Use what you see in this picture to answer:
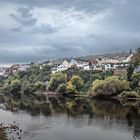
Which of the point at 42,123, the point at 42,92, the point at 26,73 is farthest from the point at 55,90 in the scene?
the point at 42,123

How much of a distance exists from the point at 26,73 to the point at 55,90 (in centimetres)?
5712

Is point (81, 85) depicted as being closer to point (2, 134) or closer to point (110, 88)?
point (110, 88)

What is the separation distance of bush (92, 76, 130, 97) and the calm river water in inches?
910

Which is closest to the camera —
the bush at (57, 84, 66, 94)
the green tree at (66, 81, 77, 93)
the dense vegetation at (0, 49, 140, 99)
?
the dense vegetation at (0, 49, 140, 99)

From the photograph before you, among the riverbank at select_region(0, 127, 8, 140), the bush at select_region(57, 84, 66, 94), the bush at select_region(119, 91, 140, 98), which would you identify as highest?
the bush at select_region(57, 84, 66, 94)

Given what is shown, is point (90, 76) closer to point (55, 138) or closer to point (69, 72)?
point (69, 72)

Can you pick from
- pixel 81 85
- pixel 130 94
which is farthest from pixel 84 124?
pixel 81 85

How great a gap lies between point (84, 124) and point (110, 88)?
151 feet

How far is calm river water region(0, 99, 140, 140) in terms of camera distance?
161 ft

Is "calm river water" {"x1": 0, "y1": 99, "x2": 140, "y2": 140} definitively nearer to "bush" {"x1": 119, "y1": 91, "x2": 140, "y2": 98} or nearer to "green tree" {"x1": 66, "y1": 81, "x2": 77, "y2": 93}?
"bush" {"x1": 119, "y1": 91, "x2": 140, "y2": 98}

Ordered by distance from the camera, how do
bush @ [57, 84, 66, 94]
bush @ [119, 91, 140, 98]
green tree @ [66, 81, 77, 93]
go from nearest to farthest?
bush @ [119, 91, 140, 98] → green tree @ [66, 81, 77, 93] → bush @ [57, 84, 66, 94]

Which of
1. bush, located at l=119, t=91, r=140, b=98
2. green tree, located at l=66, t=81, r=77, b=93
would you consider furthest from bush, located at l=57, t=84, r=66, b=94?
bush, located at l=119, t=91, r=140, b=98

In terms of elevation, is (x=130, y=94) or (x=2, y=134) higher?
(x=130, y=94)

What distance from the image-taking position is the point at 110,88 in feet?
339
